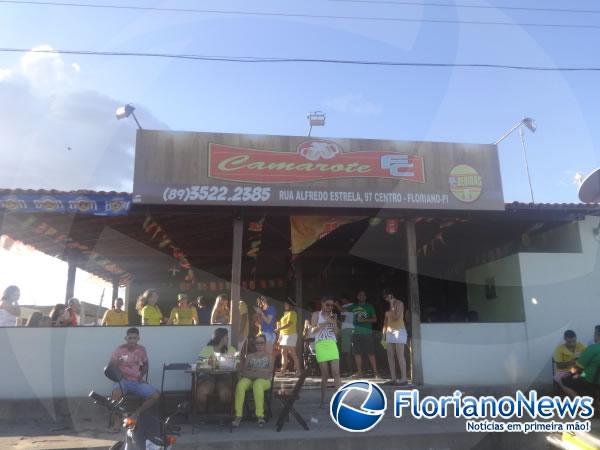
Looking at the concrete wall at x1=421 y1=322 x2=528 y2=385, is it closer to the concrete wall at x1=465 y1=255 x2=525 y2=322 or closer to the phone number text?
the concrete wall at x1=465 y1=255 x2=525 y2=322

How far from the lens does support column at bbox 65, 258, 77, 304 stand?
11203mm

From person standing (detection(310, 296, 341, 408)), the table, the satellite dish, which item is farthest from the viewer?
person standing (detection(310, 296, 341, 408))

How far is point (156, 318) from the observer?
8.76 metres

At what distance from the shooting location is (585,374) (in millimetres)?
7086

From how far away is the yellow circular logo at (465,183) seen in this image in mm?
8562

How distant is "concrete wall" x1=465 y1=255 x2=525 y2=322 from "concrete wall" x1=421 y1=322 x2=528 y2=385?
603 millimetres

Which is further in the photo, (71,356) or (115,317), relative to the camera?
(115,317)

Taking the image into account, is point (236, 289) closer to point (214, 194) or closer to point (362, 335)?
point (214, 194)

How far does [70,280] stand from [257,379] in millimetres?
6731

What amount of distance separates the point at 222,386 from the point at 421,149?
4.92 metres

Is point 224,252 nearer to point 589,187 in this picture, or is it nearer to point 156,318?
point 156,318

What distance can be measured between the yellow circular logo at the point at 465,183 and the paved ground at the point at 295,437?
3536 millimetres
